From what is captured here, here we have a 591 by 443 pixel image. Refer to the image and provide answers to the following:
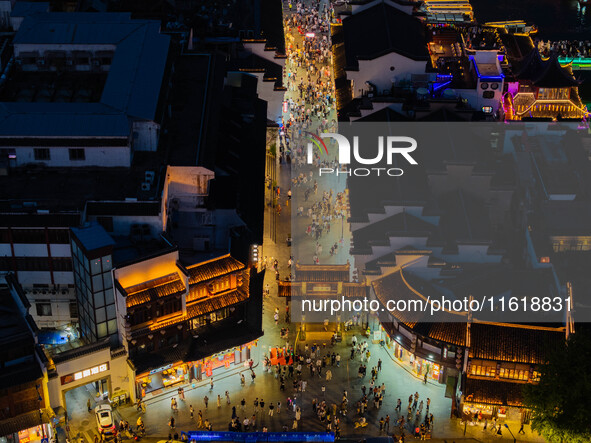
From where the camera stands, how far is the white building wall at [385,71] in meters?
132

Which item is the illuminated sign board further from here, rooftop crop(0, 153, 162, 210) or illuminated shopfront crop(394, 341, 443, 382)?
illuminated shopfront crop(394, 341, 443, 382)

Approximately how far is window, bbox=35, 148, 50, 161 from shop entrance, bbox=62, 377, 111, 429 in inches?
868

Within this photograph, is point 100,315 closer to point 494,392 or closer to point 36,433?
point 36,433

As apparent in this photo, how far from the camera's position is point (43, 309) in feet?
330

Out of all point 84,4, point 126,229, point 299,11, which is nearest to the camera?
point 126,229

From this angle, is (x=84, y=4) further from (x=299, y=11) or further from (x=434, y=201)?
(x=434, y=201)

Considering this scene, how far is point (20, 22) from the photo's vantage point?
417ft

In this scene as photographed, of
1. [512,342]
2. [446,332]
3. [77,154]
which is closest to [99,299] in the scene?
[77,154]

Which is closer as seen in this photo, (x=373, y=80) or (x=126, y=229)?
(x=126, y=229)

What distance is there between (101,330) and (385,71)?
180ft

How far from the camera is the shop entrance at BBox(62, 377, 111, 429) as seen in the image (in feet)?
312

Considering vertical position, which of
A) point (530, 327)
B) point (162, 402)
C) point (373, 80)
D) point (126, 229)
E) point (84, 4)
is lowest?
point (162, 402)

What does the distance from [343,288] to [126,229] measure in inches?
869

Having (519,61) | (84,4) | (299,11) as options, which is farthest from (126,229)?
(299,11)
